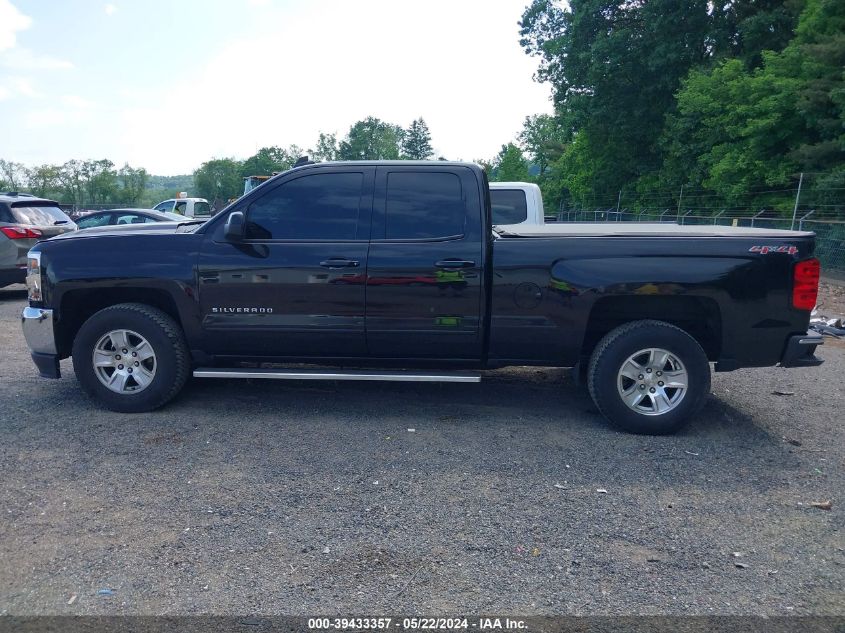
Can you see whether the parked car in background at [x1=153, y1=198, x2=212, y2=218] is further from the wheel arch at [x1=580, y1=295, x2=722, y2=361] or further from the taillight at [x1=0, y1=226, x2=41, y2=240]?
the wheel arch at [x1=580, y1=295, x2=722, y2=361]

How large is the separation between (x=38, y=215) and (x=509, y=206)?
8350mm

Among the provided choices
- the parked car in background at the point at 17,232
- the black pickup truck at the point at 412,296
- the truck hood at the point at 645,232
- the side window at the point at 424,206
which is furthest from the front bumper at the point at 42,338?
the parked car in background at the point at 17,232

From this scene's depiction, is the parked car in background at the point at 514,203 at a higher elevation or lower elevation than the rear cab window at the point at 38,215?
higher

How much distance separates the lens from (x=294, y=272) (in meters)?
5.29

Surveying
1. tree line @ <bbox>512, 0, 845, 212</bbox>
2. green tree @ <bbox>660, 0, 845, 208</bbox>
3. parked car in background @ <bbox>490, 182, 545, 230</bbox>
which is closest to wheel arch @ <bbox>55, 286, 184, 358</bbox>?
parked car in background @ <bbox>490, 182, 545, 230</bbox>

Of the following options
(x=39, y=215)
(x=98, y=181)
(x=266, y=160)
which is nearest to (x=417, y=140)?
(x=266, y=160)

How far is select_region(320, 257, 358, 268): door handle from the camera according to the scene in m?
5.24

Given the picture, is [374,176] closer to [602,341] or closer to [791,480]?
[602,341]

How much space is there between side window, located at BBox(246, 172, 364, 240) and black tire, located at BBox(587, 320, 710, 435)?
225 cm

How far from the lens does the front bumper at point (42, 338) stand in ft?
18.0

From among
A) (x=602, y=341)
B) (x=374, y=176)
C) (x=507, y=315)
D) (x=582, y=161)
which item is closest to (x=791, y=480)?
(x=602, y=341)

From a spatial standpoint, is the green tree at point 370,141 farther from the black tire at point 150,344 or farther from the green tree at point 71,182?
the black tire at point 150,344

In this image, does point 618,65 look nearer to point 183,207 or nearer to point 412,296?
point 183,207

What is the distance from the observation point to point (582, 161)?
40312mm
